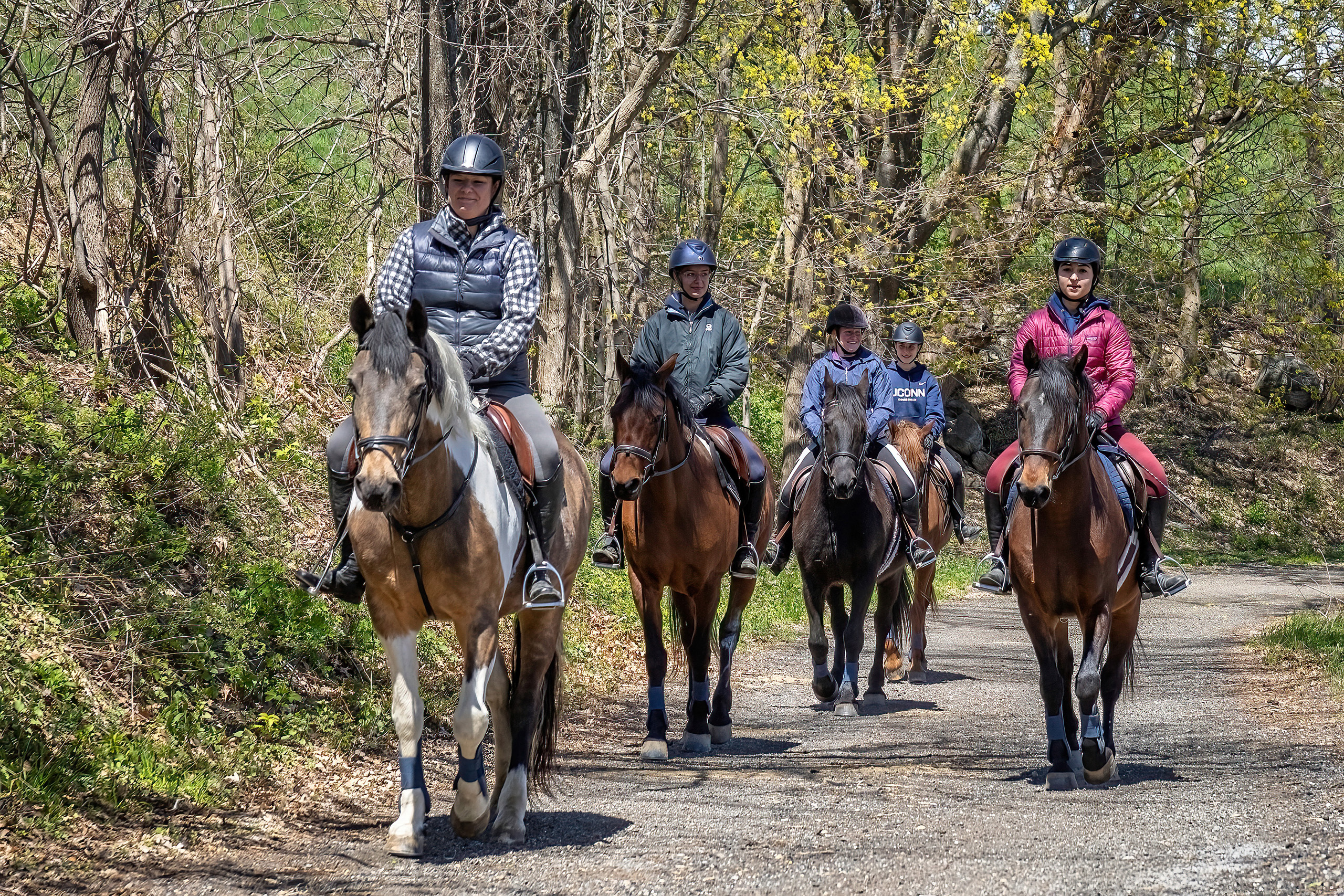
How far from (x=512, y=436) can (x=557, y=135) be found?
8010mm

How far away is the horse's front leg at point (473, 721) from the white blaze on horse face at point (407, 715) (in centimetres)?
18

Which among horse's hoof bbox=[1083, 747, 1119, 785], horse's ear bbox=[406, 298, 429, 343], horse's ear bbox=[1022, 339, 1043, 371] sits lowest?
horse's hoof bbox=[1083, 747, 1119, 785]

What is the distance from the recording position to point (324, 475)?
34.3 feet

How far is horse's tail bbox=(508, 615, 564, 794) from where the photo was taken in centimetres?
678

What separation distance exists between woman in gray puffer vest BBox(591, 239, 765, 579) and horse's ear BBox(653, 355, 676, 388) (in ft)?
2.73

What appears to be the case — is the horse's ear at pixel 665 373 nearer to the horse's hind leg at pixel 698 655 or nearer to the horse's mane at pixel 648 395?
the horse's mane at pixel 648 395

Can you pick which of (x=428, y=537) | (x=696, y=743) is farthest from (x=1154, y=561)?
(x=428, y=537)

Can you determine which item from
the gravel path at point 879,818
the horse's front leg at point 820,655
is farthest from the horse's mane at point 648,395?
the horse's front leg at point 820,655

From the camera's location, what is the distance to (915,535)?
11336 mm

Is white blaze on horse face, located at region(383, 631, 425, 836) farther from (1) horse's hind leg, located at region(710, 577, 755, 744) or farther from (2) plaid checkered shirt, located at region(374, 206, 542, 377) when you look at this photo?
(1) horse's hind leg, located at region(710, 577, 755, 744)

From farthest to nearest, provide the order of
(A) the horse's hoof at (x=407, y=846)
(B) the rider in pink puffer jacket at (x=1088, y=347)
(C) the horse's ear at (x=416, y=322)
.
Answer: (B) the rider in pink puffer jacket at (x=1088, y=347), (A) the horse's hoof at (x=407, y=846), (C) the horse's ear at (x=416, y=322)

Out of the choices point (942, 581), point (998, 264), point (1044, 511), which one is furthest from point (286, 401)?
point (998, 264)

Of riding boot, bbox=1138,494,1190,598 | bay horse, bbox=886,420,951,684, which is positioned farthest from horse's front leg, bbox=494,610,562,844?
bay horse, bbox=886,420,951,684

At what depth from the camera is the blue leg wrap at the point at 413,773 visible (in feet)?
19.3
